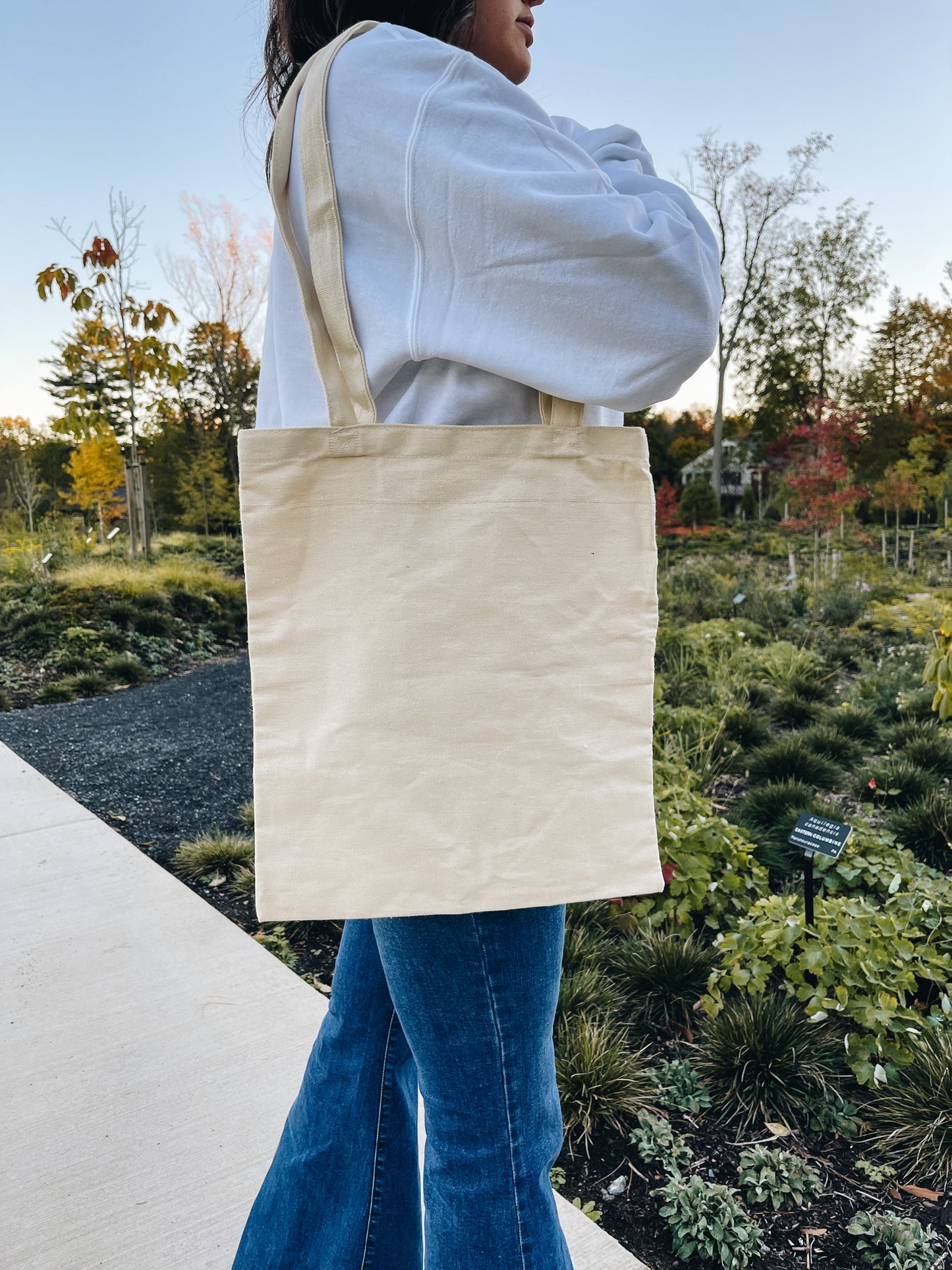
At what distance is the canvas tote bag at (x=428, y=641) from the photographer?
27.4 inches

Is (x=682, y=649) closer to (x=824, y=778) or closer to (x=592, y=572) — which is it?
(x=824, y=778)

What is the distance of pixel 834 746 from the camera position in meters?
3.57

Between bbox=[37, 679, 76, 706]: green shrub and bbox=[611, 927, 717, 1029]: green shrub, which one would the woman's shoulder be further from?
bbox=[37, 679, 76, 706]: green shrub

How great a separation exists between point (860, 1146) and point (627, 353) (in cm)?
163

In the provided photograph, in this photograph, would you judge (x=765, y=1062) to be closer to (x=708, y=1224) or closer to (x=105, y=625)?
(x=708, y=1224)

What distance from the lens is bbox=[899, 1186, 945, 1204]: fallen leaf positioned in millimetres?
1481

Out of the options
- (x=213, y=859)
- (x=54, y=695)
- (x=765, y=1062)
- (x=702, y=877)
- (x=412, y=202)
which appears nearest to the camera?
(x=412, y=202)

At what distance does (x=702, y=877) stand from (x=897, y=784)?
125cm

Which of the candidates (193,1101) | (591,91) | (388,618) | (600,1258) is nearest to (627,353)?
(388,618)

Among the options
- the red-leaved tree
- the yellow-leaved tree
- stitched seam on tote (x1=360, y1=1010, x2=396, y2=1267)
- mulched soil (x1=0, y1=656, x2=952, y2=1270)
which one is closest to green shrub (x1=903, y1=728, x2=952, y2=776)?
mulched soil (x1=0, y1=656, x2=952, y2=1270)

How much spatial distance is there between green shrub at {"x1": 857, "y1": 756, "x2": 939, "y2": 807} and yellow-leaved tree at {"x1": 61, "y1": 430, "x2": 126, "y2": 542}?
11126 mm

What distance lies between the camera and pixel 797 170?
40.7 feet

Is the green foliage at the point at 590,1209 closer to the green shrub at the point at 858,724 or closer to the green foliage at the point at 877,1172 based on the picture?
the green foliage at the point at 877,1172

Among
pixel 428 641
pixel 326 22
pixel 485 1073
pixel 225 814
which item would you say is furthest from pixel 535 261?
pixel 225 814
